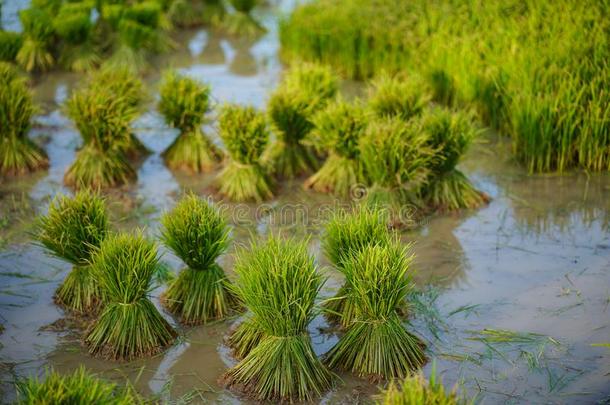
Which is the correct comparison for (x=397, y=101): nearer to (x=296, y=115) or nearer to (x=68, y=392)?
(x=296, y=115)

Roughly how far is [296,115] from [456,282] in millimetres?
2666

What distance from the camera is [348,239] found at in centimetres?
650

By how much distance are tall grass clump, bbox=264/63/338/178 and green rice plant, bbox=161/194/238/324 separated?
2.41 meters

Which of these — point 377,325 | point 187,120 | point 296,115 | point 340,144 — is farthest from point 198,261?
point 187,120

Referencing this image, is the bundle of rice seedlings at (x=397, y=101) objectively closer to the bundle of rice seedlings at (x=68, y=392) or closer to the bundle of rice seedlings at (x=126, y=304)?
the bundle of rice seedlings at (x=126, y=304)

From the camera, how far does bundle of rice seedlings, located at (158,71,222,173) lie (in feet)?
30.6

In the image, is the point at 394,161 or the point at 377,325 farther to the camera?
the point at 394,161

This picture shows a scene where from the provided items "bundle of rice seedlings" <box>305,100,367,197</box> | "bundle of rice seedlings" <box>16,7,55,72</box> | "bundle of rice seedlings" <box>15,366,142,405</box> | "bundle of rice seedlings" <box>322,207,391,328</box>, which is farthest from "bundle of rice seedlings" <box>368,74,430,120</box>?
"bundle of rice seedlings" <box>16,7,55,72</box>

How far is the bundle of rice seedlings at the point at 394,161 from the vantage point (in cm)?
797

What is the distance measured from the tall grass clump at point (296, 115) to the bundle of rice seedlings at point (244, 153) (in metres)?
0.33

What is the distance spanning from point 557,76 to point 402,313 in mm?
4052

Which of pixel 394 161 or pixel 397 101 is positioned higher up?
pixel 397 101

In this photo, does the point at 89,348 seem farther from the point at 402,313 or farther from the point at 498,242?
the point at 498,242

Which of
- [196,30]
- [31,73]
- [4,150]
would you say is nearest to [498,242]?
[4,150]
